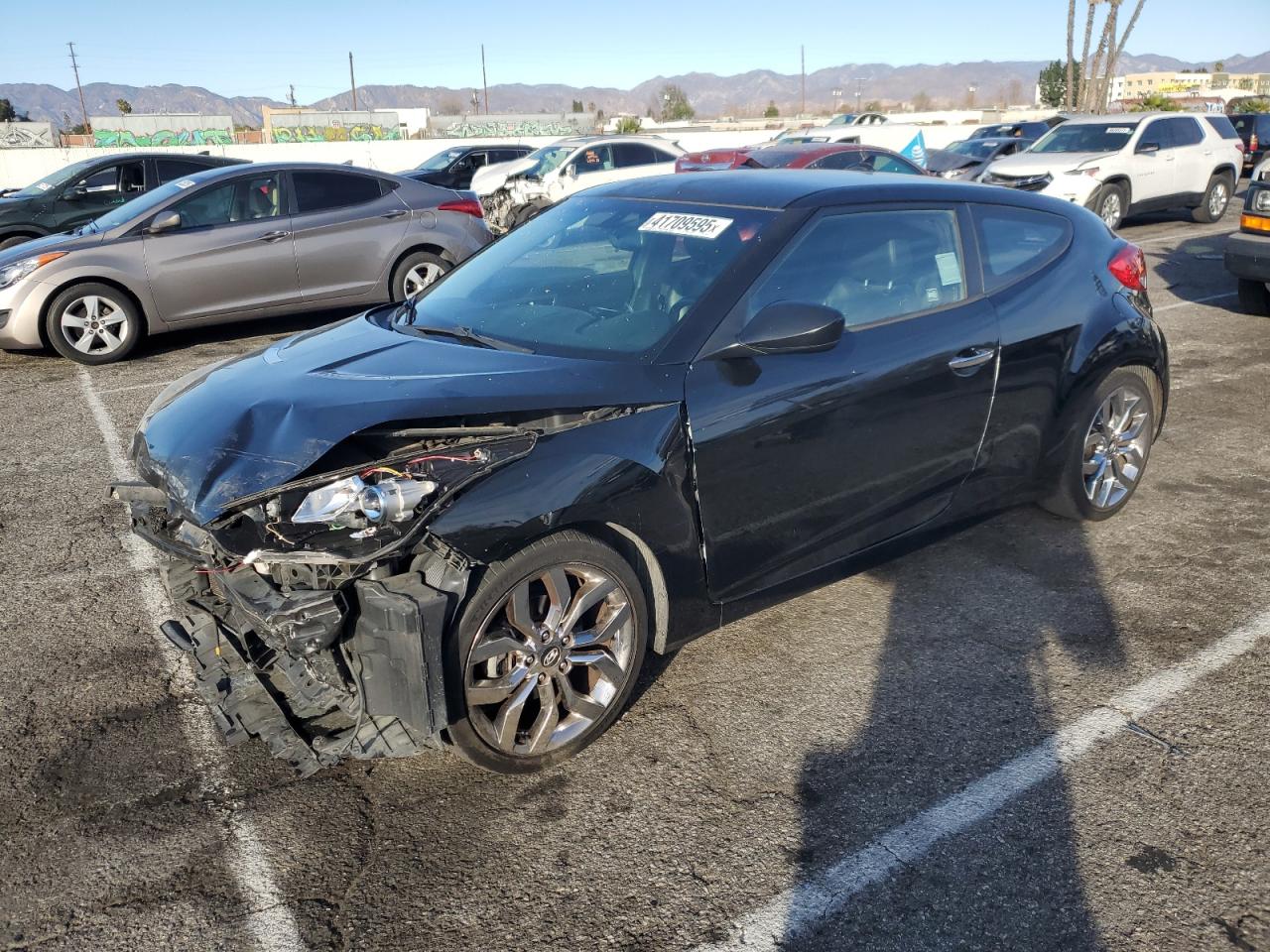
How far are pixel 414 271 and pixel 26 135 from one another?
3895 cm

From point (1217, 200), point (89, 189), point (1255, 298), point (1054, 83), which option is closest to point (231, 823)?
point (1255, 298)

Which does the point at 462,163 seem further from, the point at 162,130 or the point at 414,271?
the point at 162,130

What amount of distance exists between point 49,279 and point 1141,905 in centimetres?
865

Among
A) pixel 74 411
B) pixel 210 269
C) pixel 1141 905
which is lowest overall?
pixel 1141 905

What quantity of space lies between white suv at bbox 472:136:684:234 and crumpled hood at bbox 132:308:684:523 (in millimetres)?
13575

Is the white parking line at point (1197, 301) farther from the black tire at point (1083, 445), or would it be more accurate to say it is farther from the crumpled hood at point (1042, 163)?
the black tire at point (1083, 445)

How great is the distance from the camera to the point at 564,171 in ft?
55.7

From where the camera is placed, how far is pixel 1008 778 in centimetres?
310

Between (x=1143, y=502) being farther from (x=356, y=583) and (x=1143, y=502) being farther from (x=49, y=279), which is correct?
(x=49, y=279)

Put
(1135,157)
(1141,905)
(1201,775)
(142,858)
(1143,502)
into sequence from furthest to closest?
(1135,157)
(1143,502)
(1201,775)
(142,858)
(1141,905)

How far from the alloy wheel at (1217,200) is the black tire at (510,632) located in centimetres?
1728

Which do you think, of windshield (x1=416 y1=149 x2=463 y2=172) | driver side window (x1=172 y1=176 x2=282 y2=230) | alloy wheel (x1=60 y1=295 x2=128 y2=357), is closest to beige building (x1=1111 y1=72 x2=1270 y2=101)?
windshield (x1=416 y1=149 x2=463 y2=172)

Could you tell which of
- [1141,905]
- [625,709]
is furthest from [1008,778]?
[625,709]

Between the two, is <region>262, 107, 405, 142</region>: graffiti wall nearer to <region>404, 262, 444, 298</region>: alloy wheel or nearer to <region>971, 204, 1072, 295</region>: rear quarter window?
<region>404, 262, 444, 298</region>: alloy wheel
